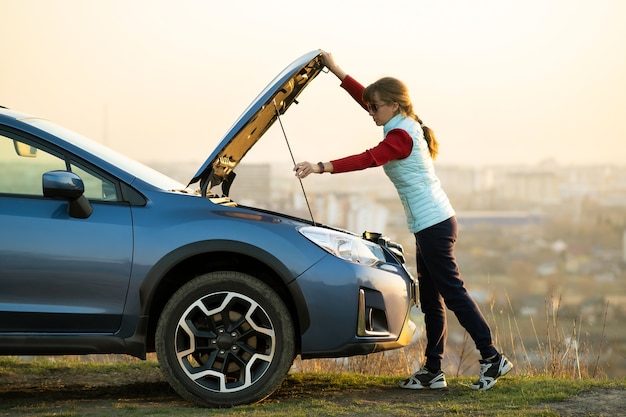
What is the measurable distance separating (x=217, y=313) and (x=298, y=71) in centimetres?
161

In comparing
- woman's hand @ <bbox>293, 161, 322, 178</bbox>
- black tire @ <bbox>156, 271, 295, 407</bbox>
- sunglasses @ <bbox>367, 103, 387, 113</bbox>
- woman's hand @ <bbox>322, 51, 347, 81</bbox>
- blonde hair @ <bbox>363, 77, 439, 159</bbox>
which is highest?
woman's hand @ <bbox>322, 51, 347, 81</bbox>

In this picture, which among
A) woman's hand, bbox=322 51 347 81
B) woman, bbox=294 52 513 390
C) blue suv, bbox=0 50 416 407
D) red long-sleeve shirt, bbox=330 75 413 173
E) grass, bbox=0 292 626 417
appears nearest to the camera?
blue suv, bbox=0 50 416 407

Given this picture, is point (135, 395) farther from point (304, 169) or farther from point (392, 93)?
point (392, 93)

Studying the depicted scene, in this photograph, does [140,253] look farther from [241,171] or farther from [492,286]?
[492,286]

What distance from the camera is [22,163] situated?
5047 mm

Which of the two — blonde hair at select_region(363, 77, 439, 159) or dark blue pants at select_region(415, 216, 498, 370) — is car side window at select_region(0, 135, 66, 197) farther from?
dark blue pants at select_region(415, 216, 498, 370)

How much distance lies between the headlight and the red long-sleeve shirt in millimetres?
391

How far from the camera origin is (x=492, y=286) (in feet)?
23.6

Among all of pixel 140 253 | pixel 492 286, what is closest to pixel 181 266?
pixel 140 253

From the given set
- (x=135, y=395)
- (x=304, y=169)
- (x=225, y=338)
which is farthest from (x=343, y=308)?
(x=135, y=395)

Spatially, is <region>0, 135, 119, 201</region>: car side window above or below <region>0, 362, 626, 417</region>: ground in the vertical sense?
above

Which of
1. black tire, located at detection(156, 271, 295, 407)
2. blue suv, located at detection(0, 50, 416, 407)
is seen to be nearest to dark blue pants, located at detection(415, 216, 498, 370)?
blue suv, located at detection(0, 50, 416, 407)

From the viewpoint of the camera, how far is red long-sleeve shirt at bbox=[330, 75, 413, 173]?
5.34 m

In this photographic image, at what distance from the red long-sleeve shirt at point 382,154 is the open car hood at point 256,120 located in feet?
1.95
